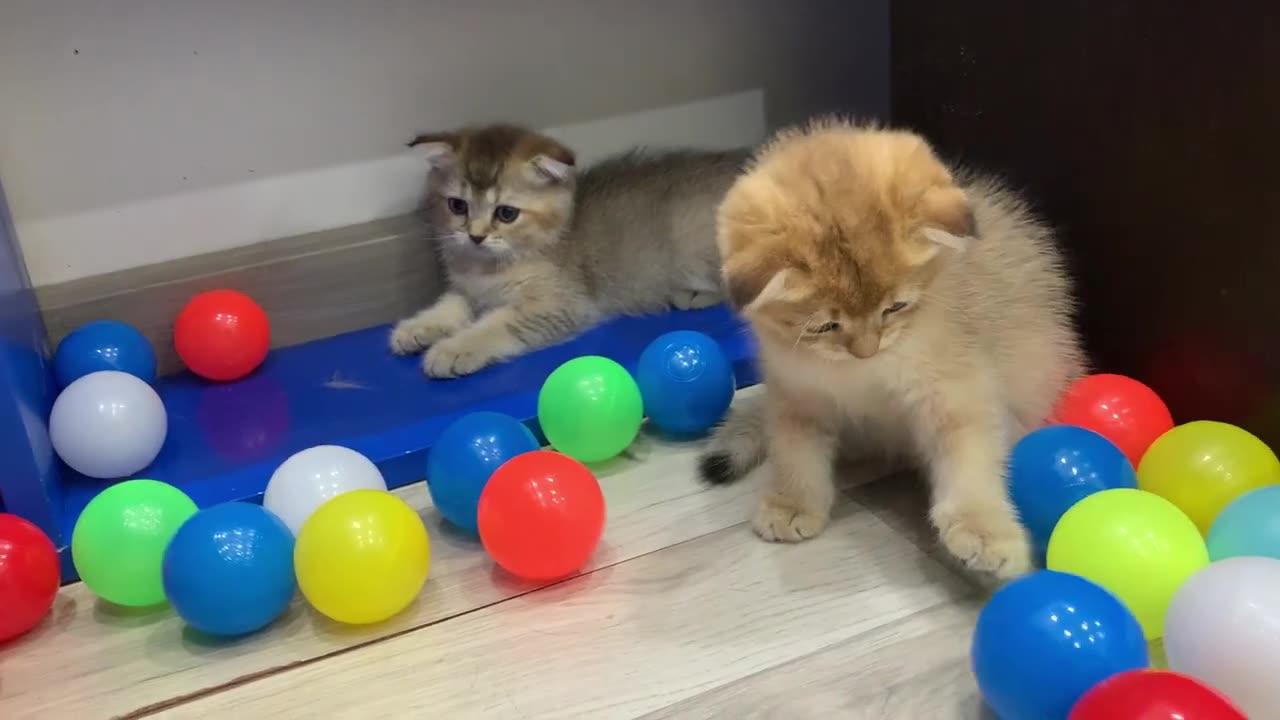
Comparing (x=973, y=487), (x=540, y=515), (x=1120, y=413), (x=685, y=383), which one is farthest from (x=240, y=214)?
(x=1120, y=413)

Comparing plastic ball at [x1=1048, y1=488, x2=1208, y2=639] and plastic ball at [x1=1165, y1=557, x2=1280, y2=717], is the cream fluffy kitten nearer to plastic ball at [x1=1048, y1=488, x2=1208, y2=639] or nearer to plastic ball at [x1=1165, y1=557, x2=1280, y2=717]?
plastic ball at [x1=1048, y1=488, x2=1208, y2=639]

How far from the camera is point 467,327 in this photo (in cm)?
192

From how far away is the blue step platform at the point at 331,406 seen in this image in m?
1.48

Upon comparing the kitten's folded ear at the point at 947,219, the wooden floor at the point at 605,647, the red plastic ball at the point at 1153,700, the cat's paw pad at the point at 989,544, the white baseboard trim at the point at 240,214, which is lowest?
the wooden floor at the point at 605,647

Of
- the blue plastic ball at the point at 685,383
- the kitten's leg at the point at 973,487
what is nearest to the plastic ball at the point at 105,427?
the blue plastic ball at the point at 685,383

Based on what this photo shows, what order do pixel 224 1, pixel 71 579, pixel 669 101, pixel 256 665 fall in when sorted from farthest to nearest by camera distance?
pixel 669 101 < pixel 224 1 < pixel 71 579 < pixel 256 665

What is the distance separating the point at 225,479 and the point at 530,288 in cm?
68

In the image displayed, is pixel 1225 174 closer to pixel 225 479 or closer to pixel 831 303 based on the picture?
pixel 831 303

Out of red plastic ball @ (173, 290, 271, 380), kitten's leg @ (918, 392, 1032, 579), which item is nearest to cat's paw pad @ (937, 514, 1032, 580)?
kitten's leg @ (918, 392, 1032, 579)

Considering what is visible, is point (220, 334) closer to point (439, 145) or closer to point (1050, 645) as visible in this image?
point (439, 145)

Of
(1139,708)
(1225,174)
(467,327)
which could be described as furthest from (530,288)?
(1139,708)

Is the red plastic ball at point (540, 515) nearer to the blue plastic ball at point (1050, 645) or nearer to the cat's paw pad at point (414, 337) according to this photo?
the blue plastic ball at point (1050, 645)

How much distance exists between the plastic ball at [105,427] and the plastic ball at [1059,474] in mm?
1147

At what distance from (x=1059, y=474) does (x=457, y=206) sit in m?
1.16
